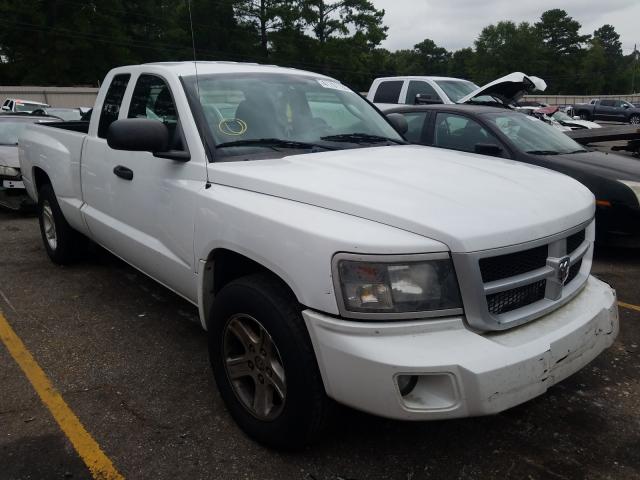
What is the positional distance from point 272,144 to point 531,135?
13.9ft

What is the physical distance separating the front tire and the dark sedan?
13.0 feet

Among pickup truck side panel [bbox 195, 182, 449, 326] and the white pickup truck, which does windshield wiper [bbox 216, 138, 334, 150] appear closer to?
the white pickup truck

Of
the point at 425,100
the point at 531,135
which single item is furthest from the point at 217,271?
the point at 425,100

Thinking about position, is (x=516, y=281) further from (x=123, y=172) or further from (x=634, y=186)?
(x=634, y=186)

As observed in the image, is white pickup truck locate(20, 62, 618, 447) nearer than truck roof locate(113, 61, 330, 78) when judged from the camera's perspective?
Yes

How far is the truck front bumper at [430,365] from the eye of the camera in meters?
2.04

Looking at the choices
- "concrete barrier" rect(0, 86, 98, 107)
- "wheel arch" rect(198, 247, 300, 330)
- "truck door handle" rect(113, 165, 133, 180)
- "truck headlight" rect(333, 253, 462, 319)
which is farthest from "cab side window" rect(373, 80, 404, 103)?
"concrete barrier" rect(0, 86, 98, 107)

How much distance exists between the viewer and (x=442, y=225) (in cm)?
217

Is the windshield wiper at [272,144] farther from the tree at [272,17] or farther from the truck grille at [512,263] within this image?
the tree at [272,17]

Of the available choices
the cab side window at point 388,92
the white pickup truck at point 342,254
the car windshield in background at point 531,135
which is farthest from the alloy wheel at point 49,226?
the cab side window at point 388,92

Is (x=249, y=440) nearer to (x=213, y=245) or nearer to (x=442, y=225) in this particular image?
(x=213, y=245)

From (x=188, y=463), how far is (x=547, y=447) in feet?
5.63

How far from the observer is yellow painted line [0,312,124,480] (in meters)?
2.57

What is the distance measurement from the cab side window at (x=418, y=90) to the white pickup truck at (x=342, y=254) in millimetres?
8446
